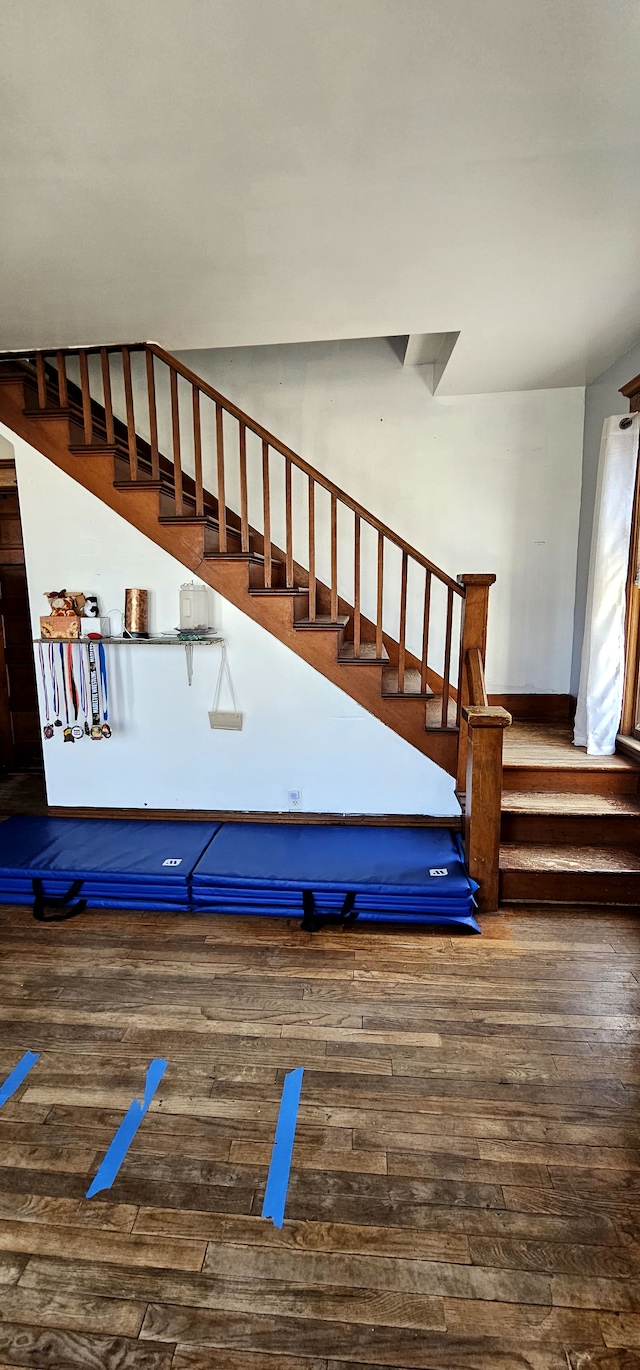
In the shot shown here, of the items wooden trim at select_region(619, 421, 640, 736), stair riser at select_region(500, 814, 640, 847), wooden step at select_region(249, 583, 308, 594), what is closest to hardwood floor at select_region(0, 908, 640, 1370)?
stair riser at select_region(500, 814, 640, 847)

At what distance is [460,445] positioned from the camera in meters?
3.96

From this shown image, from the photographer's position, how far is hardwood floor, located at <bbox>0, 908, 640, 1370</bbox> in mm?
1195

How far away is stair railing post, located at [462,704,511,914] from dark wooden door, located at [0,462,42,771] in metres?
3.60

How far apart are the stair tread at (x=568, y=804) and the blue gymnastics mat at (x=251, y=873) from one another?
41 centimetres

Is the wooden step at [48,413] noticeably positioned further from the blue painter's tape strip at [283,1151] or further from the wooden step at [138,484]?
the blue painter's tape strip at [283,1151]

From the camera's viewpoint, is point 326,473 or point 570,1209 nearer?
point 570,1209

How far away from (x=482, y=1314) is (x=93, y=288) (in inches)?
148

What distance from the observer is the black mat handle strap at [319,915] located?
8.54 feet

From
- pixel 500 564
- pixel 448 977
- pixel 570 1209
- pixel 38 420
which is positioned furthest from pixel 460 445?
pixel 570 1209

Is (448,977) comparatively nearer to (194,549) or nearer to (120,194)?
(194,549)

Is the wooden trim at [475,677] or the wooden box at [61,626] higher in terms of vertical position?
the wooden box at [61,626]

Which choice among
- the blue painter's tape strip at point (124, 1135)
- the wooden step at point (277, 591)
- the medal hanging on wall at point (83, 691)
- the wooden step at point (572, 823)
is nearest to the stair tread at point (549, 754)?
the wooden step at point (572, 823)

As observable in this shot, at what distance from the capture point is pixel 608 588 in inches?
127

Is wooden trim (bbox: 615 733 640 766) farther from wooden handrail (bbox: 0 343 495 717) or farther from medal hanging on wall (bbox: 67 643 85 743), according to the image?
medal hanging on wall (bbox: 67 643 85 743)
